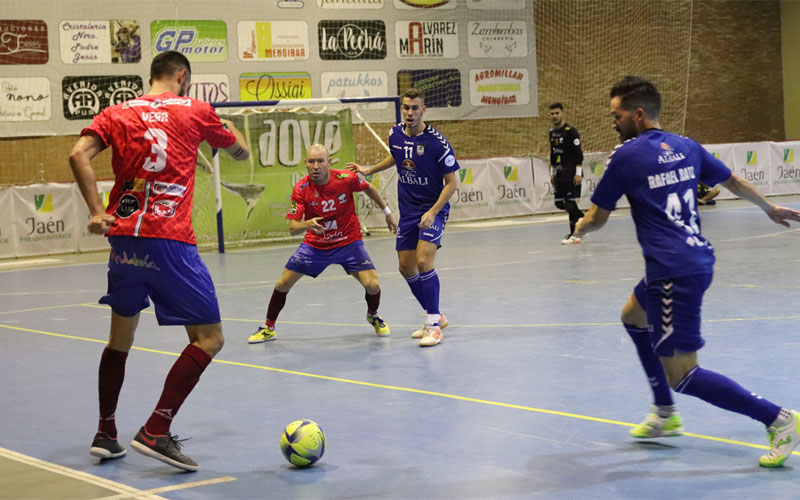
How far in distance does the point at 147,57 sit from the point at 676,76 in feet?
52.6

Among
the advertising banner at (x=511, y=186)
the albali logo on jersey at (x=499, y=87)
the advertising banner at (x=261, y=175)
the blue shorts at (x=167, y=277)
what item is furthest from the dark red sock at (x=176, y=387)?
the albali logo on jersey at (x=499, y=87)

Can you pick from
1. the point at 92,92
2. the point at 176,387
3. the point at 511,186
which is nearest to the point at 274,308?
the point at 176,387

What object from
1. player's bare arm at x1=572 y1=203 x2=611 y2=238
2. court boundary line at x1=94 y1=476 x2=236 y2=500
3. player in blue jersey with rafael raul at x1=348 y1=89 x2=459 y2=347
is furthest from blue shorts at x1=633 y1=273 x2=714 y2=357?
player in blue jersey with rafael raul at x1=348 y1=89 x2=459 y2=347

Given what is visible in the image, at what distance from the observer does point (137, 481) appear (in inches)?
187

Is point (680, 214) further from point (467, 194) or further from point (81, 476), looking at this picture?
point (467, 194)

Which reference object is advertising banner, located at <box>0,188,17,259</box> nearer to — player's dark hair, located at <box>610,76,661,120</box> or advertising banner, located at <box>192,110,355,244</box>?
advertising banner, located at <box>192,110,355,244</box>

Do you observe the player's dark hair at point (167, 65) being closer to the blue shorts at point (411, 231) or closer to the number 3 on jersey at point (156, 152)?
the number 3 on jersey at point (156, 152)

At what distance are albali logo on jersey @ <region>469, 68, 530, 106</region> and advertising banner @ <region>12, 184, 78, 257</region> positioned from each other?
37.4 feet

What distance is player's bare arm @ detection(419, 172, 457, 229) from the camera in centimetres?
823

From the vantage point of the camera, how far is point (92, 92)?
851 inches

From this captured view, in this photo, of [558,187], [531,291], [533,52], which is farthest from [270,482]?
[533,52]

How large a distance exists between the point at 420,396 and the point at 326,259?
9.44 feet

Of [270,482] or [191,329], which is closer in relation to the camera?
[270,482]

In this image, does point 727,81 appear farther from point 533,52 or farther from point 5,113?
point 5,113
